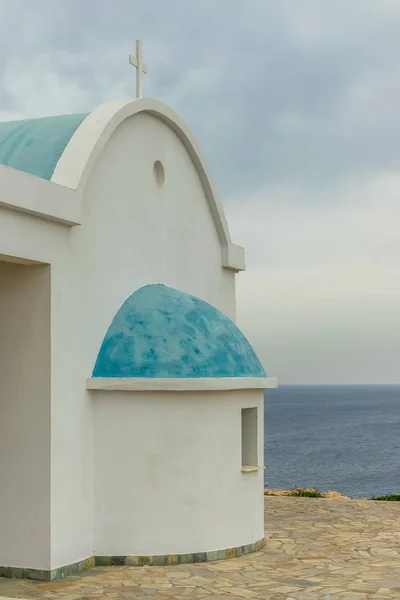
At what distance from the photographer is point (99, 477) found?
11273 millimetres

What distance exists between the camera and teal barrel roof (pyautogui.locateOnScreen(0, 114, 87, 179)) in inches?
447

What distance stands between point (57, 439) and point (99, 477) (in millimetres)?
1075

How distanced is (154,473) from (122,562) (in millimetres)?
1187

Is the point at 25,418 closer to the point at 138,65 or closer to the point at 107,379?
the point at 107,379

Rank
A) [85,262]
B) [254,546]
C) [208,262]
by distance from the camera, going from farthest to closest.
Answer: [208,262] < [254,546] < [85,262]

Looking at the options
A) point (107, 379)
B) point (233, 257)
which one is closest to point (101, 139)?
point (107, 379)

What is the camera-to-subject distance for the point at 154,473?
11227 millimetres

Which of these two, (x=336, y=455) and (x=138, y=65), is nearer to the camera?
(x=138, y=65)

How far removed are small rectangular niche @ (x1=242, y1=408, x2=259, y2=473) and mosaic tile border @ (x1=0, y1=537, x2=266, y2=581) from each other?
1.19 m

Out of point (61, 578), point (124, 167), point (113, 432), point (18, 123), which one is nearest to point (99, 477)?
point (113, 432)

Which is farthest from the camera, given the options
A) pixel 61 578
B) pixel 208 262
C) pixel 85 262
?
pixel 208 262

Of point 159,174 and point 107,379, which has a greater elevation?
point 159,174

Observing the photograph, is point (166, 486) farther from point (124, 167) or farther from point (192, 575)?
point (124, 167)

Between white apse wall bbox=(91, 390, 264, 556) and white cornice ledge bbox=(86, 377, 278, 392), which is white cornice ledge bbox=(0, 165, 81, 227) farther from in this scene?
white apse wall bbox=(91, 390, 264, 556)
